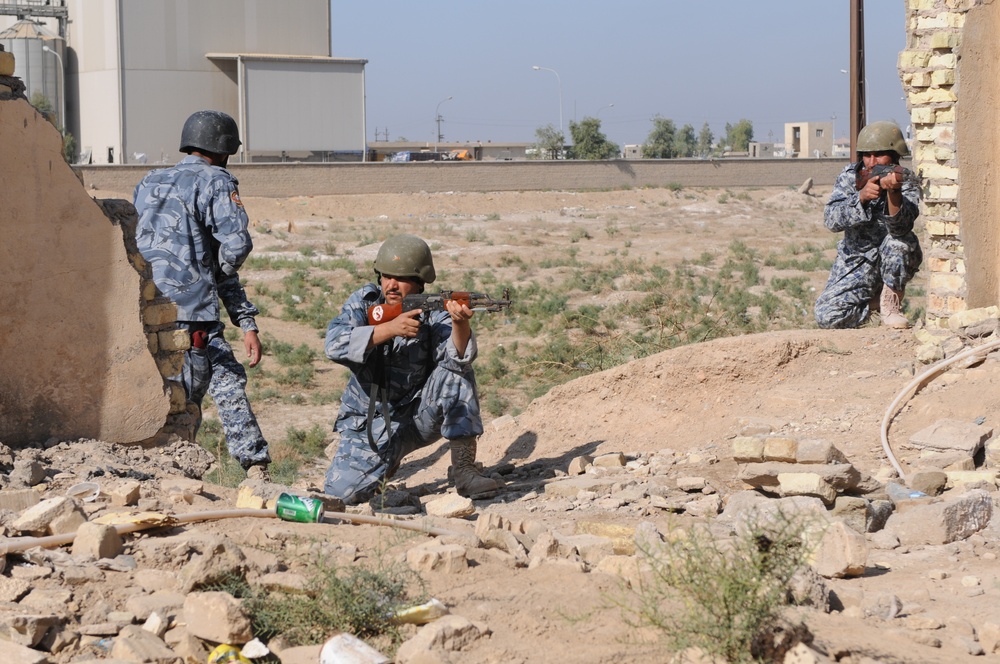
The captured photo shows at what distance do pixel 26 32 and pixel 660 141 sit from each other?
37016mm

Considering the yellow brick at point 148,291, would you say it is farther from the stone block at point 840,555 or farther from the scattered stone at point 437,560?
the stone block at point 840,555

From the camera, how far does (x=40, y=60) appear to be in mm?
41312

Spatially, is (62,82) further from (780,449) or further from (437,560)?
(437,560)

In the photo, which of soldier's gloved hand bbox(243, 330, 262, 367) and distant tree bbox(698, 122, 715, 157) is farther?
distant tree bbox(698, 122, 715, 157)

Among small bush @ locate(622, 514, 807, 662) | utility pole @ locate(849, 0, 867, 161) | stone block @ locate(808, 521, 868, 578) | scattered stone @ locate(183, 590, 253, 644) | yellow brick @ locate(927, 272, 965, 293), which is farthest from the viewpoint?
utility pole @ locate(849, 0, 867, 161)

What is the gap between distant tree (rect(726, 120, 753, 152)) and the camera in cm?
9462

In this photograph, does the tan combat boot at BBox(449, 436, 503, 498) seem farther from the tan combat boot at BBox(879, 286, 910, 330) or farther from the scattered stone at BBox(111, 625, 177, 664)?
the tan combat boot at BBox(879, 286, 910, 330)

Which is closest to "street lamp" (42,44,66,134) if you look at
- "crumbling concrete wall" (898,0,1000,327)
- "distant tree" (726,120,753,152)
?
"crumbling concrete wall" (898,0,1000,327)

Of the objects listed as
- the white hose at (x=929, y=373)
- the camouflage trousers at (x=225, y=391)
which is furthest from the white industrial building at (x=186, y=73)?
the white hose at (x=929, y=373)

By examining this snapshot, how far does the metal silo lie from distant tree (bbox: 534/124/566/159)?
2202 centimetres

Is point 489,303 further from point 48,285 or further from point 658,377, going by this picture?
point 658,377

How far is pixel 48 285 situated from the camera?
5.26 meters

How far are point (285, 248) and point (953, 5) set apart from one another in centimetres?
1992

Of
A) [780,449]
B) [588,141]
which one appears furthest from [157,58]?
[780,449]
